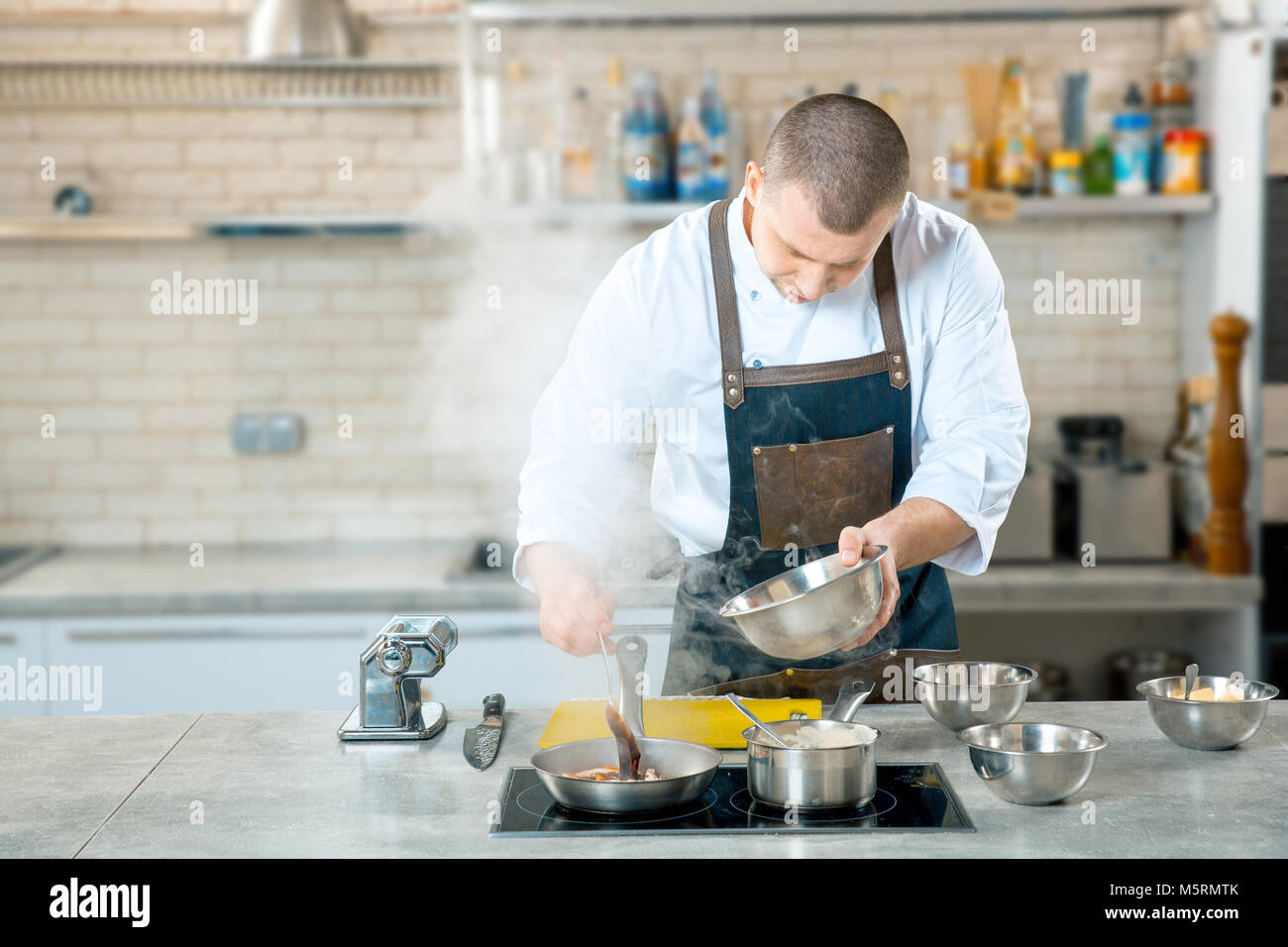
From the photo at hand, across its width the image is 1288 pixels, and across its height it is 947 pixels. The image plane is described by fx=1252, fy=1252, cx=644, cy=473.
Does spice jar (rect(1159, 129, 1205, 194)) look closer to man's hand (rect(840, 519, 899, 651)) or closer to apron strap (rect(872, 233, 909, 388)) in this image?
apron strap (rect(872, 233, 909, 388))

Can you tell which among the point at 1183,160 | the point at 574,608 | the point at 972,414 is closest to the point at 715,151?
the point at 1183,160

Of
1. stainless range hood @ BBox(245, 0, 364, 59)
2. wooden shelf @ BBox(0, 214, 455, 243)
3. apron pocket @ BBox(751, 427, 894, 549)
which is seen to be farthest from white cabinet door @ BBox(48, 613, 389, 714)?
stainless range hood @ BBox(245, 0, 364, 59)

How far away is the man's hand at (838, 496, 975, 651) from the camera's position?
5.41 feet

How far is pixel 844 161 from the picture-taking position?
177cm

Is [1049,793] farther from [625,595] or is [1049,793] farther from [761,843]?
[625,595]

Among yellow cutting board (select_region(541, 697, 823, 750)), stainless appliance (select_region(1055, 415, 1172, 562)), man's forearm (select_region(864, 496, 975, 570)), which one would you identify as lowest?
yellow cutting board (select_region(541, 697, 823, 750))

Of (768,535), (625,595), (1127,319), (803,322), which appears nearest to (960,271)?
(803,322)

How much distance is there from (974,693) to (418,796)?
76 centimetres

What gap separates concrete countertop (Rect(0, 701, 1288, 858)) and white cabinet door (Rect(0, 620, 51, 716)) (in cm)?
139

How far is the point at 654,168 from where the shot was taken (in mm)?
3535

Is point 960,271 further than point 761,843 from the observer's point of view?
Yes

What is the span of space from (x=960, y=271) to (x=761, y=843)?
115 centimetres

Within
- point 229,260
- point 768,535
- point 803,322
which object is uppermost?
point 229,260

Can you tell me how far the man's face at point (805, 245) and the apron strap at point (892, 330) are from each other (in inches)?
9.8
